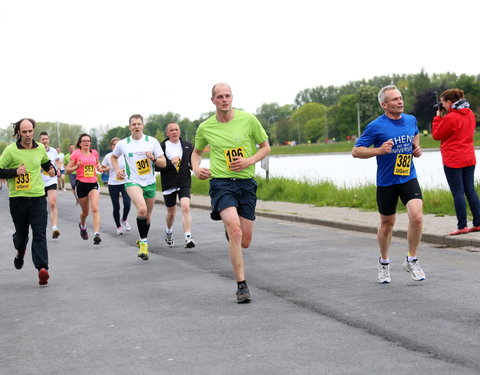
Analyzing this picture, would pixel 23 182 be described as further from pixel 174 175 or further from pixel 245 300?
pixel 174 175

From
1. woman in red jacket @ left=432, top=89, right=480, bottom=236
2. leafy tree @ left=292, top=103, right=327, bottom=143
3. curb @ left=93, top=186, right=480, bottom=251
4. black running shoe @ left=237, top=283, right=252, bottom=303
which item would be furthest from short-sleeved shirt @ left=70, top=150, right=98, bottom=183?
leafy tree @ left=292, top=103, right=327, bottom=143

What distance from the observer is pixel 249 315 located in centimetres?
658

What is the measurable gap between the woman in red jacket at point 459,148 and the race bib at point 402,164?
362 cm

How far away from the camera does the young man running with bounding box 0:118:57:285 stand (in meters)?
9.03

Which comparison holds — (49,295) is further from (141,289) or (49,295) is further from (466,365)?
(466,365)

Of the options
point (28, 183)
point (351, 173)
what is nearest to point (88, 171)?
point (28, 183)

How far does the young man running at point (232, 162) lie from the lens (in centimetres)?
748

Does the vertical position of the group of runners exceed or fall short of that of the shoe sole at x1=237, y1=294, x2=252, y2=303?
it exceeds it

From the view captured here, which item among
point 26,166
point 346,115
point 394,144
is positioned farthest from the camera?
point 346,115

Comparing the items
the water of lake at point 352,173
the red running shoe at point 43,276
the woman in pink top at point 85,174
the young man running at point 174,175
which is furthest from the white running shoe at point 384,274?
the water of lake at point 352,173

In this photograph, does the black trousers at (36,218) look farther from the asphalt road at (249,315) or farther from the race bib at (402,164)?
the race bib at (402,164)

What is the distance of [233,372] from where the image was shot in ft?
15.7

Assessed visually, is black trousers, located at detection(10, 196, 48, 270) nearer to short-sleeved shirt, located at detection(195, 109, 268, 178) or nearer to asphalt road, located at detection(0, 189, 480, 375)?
asphalt road, located at detection(0, 189, 480, 375)

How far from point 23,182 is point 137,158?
103 inches
